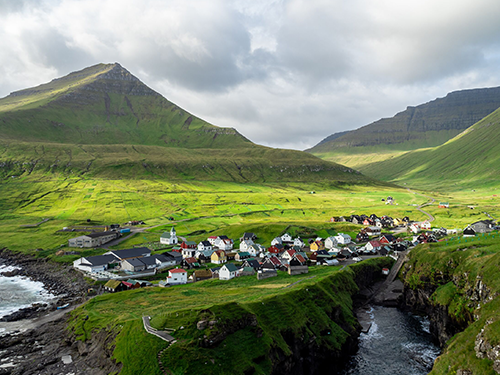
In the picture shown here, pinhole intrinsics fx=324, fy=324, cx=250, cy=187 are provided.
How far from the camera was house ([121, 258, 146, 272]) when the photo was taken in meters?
102

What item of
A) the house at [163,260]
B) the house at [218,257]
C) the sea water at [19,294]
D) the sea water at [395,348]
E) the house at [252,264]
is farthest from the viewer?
the house at [218,257]

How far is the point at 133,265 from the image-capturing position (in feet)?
A: 335

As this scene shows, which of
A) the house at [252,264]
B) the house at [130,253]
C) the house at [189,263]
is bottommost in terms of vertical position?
the house at [189,263]

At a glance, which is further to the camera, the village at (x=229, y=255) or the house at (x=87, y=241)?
the house at (x=87, y=241)

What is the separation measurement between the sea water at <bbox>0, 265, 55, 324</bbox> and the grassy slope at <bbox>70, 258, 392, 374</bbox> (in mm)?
21891

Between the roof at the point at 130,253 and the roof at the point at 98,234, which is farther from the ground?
the roof at the point at 98,234

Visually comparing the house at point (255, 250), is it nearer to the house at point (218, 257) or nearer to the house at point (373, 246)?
the house at point (218, 257)

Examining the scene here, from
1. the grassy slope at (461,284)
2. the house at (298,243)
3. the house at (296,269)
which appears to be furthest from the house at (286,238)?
the grassy slope at (461,284)

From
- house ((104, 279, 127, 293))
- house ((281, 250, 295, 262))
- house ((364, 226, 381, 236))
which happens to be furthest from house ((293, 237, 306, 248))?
house ((104, 279, 127, 293))

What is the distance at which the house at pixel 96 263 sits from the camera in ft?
339

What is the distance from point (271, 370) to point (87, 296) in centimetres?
5680

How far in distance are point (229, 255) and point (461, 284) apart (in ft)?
238

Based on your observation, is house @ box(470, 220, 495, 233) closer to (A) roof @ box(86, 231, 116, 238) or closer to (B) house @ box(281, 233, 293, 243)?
(B) house @ box(281, 233, 293, 243)

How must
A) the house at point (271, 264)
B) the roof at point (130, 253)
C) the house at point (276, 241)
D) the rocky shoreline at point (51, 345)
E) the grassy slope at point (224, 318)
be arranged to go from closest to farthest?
1. the grassy slope at point (224, 318)
2. the rocky shoreline at point (51, 345)
3. the house at point (271, 264)
4. the roof at point (130, 253)
5. the house at point (276, 241)
